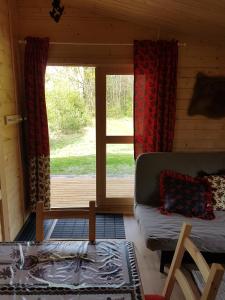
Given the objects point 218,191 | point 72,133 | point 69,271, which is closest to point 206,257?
point 218,191

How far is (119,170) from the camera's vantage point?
3168 millimetres

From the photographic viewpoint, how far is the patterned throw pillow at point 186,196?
7.50ft

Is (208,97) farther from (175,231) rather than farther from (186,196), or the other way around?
(175,231)

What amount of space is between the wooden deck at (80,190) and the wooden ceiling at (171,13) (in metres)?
1.84

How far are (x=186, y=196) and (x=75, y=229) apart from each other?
51.3 inches

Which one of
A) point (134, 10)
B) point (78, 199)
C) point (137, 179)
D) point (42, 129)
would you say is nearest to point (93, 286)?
point (137, 179)

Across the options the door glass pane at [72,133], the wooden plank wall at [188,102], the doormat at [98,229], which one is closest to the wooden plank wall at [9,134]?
the doormat at [98,229]

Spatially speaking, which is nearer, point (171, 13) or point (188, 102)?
point (171, 13)

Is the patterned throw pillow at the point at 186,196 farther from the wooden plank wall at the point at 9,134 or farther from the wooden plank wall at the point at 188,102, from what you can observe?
the wooden plank wall at the point at 9,134

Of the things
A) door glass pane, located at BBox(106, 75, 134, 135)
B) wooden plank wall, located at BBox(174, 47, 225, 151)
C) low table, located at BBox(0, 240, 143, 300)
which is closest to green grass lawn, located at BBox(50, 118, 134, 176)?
door glass pane, located at BBox(106, 75, 134, 135)

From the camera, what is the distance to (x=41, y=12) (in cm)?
272

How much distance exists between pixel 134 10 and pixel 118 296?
2.39m

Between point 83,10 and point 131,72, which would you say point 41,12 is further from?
point 131,72

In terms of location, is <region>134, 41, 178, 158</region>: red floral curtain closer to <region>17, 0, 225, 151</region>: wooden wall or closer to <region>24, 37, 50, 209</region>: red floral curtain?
<region>17, 0, 225, 151</region>: wooden wall
